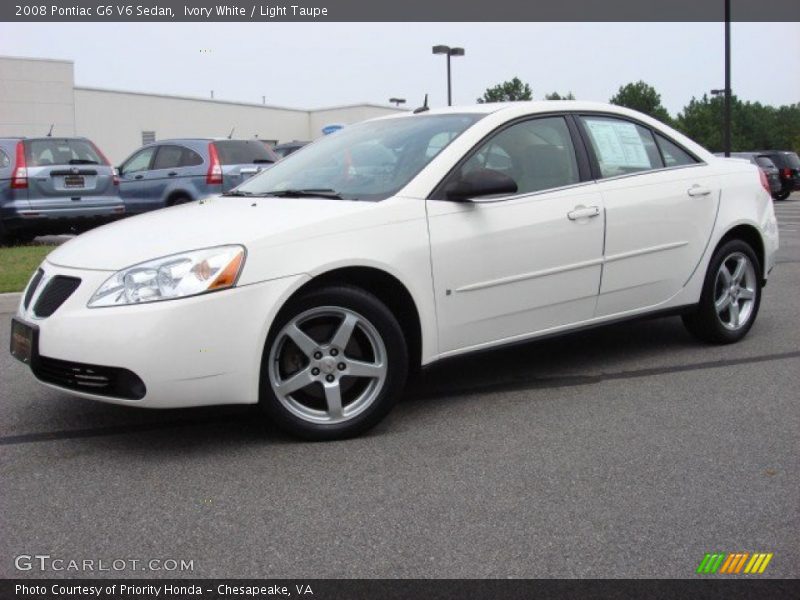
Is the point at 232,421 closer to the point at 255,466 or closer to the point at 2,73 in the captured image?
the point at 255,466

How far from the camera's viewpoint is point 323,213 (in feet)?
13.6

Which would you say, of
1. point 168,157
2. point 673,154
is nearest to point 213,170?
point 168,157

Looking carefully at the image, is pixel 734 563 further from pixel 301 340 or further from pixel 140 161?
pixel 140 161

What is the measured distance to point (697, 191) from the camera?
5539 millimetres

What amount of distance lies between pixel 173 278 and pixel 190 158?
35.7 ft

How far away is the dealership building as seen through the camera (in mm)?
34188

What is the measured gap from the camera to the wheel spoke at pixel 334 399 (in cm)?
403

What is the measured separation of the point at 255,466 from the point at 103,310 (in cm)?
89

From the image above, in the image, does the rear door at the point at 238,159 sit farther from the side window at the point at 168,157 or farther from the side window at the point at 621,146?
the side window at the point at 621,146

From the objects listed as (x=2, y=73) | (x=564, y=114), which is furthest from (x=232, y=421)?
(x=2, y=73)

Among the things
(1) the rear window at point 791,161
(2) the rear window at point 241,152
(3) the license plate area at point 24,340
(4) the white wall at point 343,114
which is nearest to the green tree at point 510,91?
(4) the white wall at point 343,114

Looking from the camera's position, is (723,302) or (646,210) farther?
(723,302)

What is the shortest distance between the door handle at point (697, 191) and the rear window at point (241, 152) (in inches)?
380

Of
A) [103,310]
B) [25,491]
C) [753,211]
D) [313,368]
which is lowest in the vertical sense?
[25,491]
